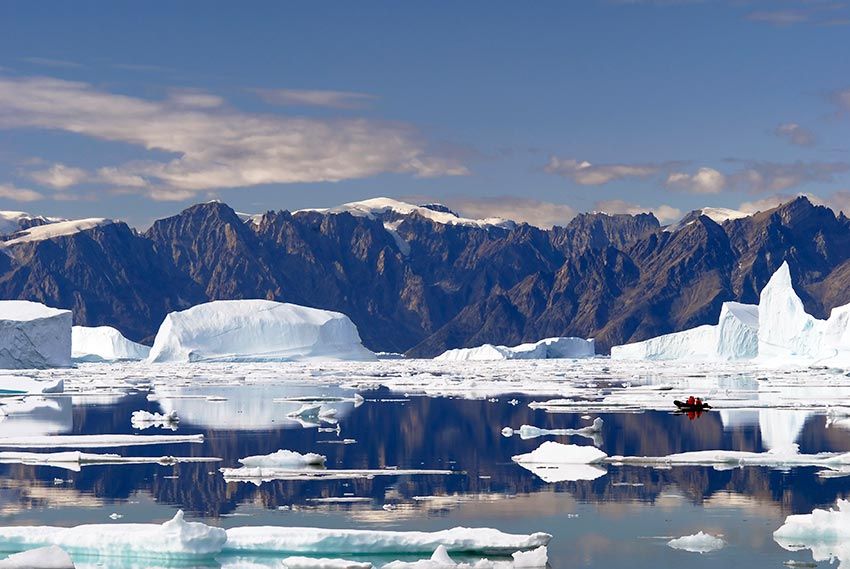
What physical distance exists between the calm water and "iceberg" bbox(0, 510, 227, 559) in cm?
34

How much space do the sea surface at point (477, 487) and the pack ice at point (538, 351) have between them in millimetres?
104399

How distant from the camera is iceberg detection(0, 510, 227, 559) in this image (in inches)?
729

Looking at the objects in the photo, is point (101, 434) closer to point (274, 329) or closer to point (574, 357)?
point (274, 329)

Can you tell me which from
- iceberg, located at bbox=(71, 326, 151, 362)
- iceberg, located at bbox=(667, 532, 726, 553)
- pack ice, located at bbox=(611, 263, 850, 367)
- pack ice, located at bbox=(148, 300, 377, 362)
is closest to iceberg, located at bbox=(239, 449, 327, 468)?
A: iceberg, located at bbox=(667, 532, 726, 553)

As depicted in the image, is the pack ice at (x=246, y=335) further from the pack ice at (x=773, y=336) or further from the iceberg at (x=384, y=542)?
the iceberg at (x=384, y=542)

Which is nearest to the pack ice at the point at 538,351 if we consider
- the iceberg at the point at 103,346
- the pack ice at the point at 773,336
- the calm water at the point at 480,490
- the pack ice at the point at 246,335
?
the pack ice at the point at 773,336

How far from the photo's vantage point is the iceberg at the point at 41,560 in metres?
17.4

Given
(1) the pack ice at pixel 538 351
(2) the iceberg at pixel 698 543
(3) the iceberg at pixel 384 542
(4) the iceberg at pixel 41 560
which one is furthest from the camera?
(1) the pack ice at pixel 538 351

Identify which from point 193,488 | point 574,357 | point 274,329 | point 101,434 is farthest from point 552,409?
point 574,357

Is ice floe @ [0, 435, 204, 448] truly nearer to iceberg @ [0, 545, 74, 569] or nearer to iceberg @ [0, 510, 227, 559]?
iceberg @ [0, 510, 227, 559]

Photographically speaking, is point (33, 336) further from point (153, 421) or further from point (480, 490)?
point (480, 490)

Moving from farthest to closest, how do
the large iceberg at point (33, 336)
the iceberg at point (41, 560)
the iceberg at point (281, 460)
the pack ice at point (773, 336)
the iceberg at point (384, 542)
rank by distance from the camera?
the large iceberg at point (33, 336)
the pack ice at point (773, 336)
the iceberg at point (281, 460)
the iceberg at point (384, 542)
the iceberg at point (41, 560)

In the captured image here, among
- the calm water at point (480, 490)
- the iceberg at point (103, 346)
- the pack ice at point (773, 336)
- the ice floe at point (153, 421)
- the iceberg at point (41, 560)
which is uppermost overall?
the iceberg at point (103, 346)

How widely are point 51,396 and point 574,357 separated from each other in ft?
328
